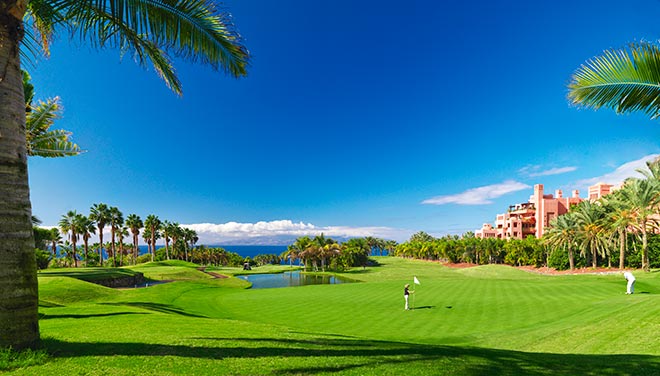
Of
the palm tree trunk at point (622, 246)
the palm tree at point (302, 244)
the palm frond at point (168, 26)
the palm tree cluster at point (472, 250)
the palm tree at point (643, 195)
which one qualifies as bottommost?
the palm tree cluster at point (472, 250)

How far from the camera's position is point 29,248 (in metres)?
5.39

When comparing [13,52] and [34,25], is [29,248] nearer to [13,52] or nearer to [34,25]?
[13,52]

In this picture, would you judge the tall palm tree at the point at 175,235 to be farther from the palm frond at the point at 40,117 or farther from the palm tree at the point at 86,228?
the palm frond at the point at 40,117

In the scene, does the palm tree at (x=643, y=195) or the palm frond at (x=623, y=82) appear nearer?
the palm frond at (x=623, y=82)

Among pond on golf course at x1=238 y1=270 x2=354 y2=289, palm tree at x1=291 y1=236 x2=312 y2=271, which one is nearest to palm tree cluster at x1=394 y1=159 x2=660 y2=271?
pond on golf course at x1=238 y1=270 x2=354 y2=289

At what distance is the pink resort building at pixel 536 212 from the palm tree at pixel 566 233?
40.9m

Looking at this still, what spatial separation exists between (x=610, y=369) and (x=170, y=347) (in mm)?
9902

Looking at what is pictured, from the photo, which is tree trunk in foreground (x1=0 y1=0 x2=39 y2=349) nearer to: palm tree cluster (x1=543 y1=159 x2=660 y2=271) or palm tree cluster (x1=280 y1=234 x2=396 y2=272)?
palm tree cluster (x1=543 y1=159 x2=660 y2=271)

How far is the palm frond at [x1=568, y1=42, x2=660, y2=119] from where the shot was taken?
20.5ft

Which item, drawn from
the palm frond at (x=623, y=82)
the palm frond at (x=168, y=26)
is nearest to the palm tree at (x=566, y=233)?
the palm frond at (x=623, y=82)

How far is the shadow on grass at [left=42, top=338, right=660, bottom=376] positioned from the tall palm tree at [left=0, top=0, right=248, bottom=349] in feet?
3.91

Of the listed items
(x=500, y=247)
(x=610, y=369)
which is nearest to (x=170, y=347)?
(x=610, y=369)

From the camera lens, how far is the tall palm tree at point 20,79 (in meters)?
5.07

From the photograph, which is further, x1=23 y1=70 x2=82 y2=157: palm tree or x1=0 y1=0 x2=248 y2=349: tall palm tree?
x1=23 y1=70 x2=82 y2=157: palm tree
